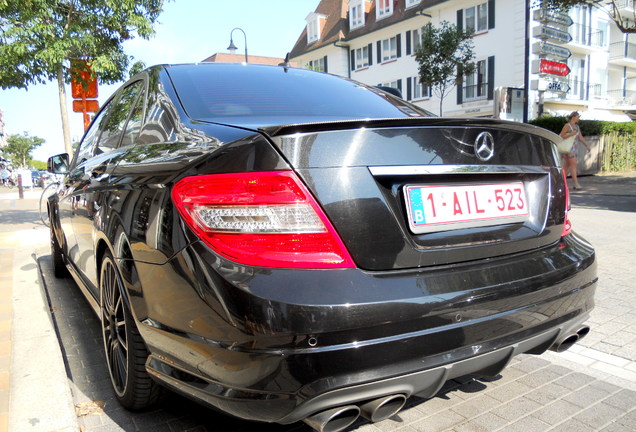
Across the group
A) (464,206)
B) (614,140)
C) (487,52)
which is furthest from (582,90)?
(464,206)

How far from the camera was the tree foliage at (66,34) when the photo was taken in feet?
24.1

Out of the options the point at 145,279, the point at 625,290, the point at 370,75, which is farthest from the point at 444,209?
the point at 370,75

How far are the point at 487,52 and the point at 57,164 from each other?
27206 mm

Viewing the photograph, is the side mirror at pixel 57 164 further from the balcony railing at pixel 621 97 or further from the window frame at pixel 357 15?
the balcony railing at pixel 621 97

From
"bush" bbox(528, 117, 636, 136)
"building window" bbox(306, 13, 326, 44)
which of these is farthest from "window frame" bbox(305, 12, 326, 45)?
"bush" bbox(528, 117, 636, 136)

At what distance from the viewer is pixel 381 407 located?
1589 millimetres

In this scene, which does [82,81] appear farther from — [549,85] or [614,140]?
[549,85]

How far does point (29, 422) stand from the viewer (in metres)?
2.21

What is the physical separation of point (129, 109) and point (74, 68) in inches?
242

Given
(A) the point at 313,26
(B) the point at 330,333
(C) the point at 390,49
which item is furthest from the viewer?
(A) the point at 313,26

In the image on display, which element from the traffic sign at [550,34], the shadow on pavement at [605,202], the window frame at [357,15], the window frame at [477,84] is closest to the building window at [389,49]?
the window frame at [357,15]

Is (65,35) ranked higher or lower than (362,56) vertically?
lower

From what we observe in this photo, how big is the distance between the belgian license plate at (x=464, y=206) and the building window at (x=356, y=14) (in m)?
37.7

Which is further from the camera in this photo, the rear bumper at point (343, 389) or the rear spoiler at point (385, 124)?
the rear spoiler at point (385, 124)
